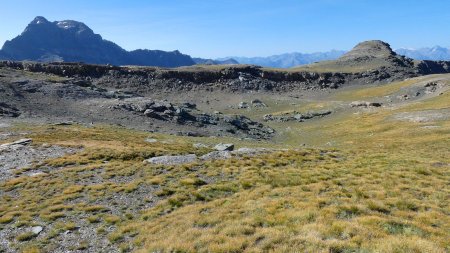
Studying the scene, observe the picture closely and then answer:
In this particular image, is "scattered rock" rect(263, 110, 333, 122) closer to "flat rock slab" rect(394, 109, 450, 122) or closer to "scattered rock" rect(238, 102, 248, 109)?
"scattered rock" rect(238, 102, 248, 109)

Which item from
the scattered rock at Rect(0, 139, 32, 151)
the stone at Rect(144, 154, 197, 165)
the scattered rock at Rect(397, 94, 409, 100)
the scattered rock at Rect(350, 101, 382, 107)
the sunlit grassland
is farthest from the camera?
the scattered rock at Rect(397, 94, 409, 100)

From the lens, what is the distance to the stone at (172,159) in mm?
32938

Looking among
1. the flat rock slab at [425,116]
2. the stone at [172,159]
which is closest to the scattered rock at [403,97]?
the flat rock slab at [425,116]

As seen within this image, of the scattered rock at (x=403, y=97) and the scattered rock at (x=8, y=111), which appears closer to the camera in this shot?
the scattered rock at (x=8, y=111)

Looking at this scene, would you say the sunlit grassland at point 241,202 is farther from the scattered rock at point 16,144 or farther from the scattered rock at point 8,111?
the scattered rock at point 8,111

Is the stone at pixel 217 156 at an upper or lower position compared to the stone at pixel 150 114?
upper

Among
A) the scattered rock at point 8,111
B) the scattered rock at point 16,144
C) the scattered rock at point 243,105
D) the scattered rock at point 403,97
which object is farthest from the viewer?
the scattered rock at point 243,105

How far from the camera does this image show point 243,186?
25.0m

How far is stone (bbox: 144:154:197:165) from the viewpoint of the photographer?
32938 millimetres

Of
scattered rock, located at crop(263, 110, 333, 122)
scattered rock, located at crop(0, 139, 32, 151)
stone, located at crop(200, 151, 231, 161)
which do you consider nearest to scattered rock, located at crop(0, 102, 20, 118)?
scattered rock, located at crop(0, 139, 32, 151)

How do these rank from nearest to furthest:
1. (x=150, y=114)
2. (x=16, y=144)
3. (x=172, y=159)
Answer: (x=172, y=159), (x=16, y=144), (x=150, y=114)

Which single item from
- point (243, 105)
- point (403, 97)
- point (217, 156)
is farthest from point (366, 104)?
point (217, 156)

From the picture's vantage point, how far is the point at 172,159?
33906 mm

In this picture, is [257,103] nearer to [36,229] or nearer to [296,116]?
[296,116]
